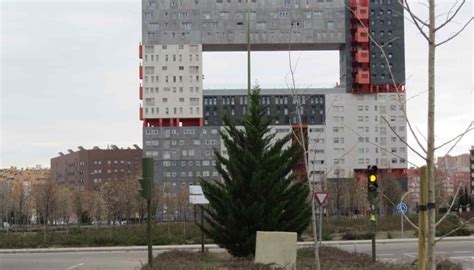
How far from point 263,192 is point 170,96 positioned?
115825mm

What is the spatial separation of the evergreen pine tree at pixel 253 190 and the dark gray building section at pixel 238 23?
108413 millimetres

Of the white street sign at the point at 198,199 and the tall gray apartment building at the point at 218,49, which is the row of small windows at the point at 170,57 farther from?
the white street sign at the point at 198,199

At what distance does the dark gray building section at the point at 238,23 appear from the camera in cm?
12938

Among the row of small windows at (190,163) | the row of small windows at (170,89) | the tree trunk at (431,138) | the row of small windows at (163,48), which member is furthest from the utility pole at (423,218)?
the row of small windows at (190,163)

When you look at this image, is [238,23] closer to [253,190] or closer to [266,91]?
[266,91]

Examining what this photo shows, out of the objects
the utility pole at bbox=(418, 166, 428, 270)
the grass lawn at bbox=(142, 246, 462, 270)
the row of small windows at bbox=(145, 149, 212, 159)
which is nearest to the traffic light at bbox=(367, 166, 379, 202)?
the grass lawn at bbox=(142, 246, 462, 270)

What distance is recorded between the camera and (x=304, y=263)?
17.5 meters

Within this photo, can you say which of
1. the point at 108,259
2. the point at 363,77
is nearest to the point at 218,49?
the point at 363,77

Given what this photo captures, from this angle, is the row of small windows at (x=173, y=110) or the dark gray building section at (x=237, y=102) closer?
the row of small windows at (x=173, y=110)

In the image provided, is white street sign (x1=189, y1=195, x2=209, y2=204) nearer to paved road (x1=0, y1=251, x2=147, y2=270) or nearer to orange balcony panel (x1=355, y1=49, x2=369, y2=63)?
Result: paved road (x1=0, y1=251, x2=147, y2=270)

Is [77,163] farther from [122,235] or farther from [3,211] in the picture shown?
[122,235]

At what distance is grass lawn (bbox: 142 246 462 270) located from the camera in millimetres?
14781

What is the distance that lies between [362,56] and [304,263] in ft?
392

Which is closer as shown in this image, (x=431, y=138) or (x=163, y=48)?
(x=431, y=138)
